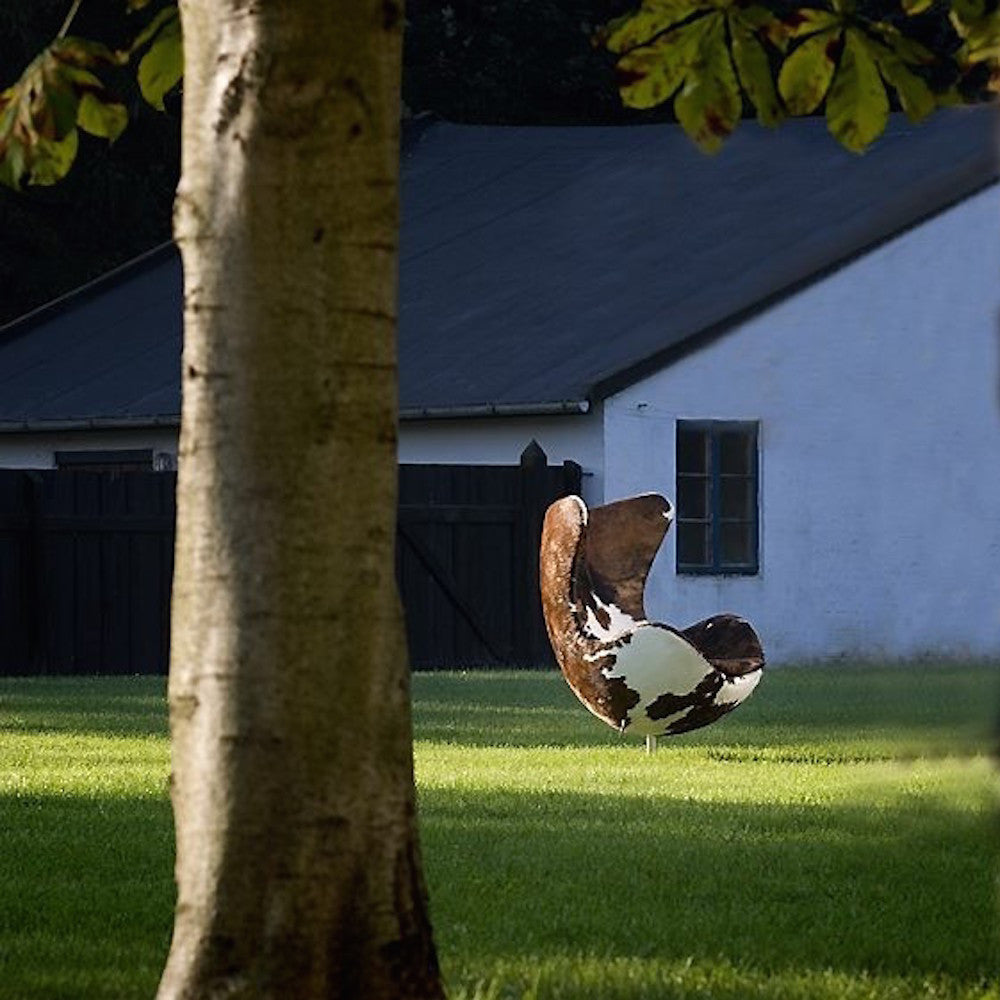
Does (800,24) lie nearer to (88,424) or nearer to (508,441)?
(508,441)

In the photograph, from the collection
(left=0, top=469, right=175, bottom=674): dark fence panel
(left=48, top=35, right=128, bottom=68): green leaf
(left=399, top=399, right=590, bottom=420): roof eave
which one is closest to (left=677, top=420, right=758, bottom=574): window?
(left=399, top=399, right=590, bottom=420): roof eave

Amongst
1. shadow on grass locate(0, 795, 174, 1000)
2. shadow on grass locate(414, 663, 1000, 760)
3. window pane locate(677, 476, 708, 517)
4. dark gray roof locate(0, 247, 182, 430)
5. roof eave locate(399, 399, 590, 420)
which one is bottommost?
shadow on grass locate(0, 795, 174, 1000)

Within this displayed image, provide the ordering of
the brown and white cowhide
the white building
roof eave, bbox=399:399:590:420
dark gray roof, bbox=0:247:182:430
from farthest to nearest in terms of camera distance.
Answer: dark gray roof, bbox=0:247:182:430, the white building, roof eave, bbox=399:399:590:420, the brown and white cowhide

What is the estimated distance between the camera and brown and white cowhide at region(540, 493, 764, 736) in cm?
1478

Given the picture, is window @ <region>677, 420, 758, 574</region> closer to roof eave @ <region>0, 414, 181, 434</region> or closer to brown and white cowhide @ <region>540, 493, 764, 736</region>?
roof eave @ <region>0, 414, 181, 434</region>

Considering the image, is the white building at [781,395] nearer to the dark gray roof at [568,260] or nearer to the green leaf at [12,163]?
the dark gray roof at [568,260]

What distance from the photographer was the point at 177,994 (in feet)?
18.8

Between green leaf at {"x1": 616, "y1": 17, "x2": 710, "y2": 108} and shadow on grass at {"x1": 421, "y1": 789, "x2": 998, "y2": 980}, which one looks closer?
green leaf at {"x1": 616, "y1": 17, "x2": 710, "y2": 108}

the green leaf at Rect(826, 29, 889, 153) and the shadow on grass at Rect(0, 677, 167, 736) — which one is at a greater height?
the green leaf at Rect(826, 29, 889, 153)

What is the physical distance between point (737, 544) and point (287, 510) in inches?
847

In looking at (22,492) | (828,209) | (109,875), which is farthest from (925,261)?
(109,875)

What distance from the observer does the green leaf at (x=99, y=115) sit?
631 cm

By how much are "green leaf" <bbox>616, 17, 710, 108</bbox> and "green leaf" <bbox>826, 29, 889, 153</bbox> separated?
1.01 feet

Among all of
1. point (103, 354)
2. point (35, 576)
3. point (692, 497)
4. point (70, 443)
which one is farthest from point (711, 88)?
point (103, 354)
